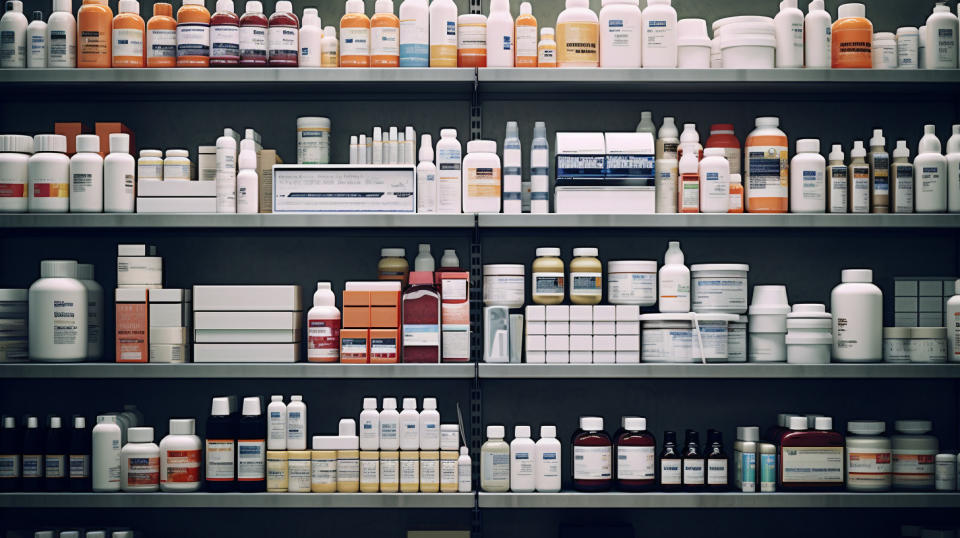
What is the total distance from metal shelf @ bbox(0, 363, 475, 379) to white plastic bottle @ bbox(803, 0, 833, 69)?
4.99 ft

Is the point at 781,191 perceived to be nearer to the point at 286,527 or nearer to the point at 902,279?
the point at 902,279

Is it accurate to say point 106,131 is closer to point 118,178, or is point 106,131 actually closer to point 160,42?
point 118,178

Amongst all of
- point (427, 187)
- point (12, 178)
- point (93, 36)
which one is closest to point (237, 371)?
point (427, 187)

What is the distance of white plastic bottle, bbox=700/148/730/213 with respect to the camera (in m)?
2.83

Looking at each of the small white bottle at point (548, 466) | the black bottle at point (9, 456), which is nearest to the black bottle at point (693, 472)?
the small white bottle at point (548, 466)

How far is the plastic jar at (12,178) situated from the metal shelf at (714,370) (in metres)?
1.60

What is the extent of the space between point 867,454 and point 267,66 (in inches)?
91.8

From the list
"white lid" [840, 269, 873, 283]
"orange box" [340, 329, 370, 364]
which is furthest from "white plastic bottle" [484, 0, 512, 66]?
"white lid" [840, 269, 873, 283]

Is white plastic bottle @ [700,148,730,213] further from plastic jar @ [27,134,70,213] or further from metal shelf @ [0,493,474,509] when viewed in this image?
plastic jar @ [27,134,70,213]

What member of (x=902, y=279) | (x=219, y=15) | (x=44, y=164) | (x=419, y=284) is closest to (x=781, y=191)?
(x=902, y=279)

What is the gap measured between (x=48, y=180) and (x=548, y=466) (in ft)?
6.13

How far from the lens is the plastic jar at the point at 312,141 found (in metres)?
2.95

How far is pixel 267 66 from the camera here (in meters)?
2.88

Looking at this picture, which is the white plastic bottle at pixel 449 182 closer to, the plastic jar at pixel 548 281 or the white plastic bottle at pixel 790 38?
the plastic jar at pixel 548 281
